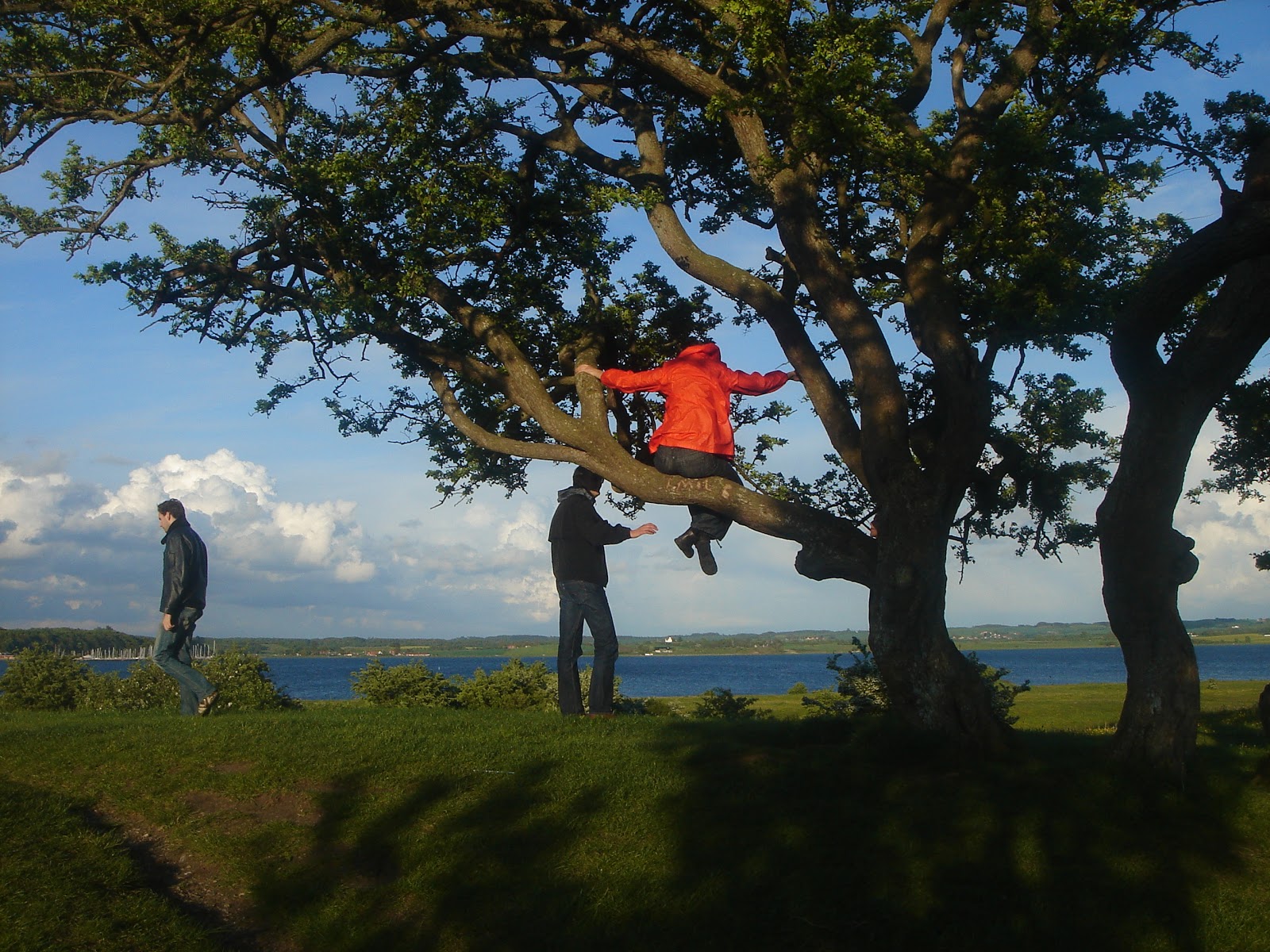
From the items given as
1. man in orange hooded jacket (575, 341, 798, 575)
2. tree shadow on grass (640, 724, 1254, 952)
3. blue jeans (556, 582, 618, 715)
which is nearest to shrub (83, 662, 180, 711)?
blue jeans (556, 582, 618, 715)

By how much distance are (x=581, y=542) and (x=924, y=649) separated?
363 cm

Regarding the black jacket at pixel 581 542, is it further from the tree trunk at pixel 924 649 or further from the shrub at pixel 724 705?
the shrub at pixel 724 705

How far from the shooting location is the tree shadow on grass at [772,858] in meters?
5.42

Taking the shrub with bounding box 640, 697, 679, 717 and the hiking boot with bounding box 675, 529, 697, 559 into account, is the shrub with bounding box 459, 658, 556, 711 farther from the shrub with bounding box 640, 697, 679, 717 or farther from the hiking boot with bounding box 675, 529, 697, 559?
the hiking boot with bounding box 675, 529, 697, 559

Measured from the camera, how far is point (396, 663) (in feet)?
58.3

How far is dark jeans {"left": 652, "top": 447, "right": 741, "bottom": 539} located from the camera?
365 inches

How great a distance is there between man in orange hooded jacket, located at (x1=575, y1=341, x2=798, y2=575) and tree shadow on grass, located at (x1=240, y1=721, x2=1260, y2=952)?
237 cm

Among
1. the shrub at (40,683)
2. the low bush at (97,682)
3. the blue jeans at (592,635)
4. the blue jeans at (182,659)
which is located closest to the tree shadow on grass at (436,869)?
the blue jeans at (592,635)

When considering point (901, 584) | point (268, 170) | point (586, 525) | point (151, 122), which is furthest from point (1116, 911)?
point (151, 122)

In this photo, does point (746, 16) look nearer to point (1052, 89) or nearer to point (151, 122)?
point (1052, 89)

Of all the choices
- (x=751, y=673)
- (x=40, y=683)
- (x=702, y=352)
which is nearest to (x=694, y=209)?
(x=702, y=352)

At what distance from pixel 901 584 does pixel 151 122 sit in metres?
8.89

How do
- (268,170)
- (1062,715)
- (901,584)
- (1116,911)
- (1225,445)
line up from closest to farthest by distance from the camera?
(1116,911) < (901,584) < (268,170) < (1225,445) < (1062,715)

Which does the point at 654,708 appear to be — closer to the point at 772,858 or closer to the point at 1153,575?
the point at 1153,575
